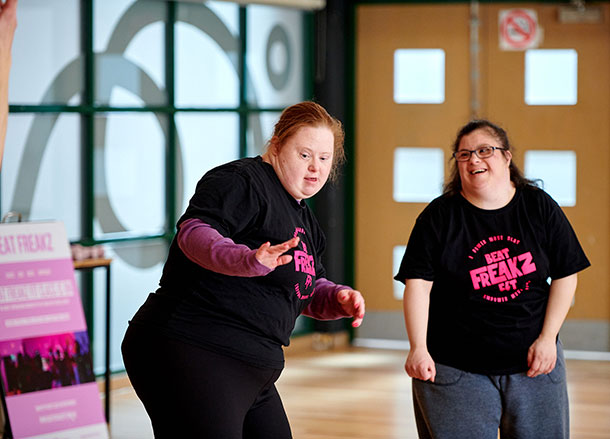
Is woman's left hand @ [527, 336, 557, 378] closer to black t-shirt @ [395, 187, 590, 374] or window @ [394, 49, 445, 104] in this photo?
black t-shirt @ [395, 187, 590, 374]

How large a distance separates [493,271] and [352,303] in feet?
2.05

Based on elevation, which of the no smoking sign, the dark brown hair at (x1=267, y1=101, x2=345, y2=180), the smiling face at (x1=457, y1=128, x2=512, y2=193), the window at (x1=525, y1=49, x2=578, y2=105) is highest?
the no smoking sign

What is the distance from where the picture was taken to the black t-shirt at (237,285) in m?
2.03

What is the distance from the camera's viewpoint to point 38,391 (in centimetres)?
375

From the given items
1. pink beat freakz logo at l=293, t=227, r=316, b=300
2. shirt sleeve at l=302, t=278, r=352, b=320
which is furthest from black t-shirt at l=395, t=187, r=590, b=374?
pink beat freakz logo at l=293, t=227, r=316, b=300

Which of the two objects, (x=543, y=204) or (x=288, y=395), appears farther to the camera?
(x=288, y=395)

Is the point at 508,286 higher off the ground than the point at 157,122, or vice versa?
the point at 157,122

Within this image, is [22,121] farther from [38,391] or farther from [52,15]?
[38,391]

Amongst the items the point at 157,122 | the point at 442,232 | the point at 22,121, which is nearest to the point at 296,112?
the point at 442,232

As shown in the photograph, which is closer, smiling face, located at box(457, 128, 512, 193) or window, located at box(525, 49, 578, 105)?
smiling face, located at box(457, 128, 512, 193)

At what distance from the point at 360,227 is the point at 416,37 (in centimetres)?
134

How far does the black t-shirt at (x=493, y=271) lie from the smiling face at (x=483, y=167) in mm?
65

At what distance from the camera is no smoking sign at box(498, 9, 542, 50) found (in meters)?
6.04

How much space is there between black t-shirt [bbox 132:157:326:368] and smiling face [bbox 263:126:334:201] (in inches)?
1.3
